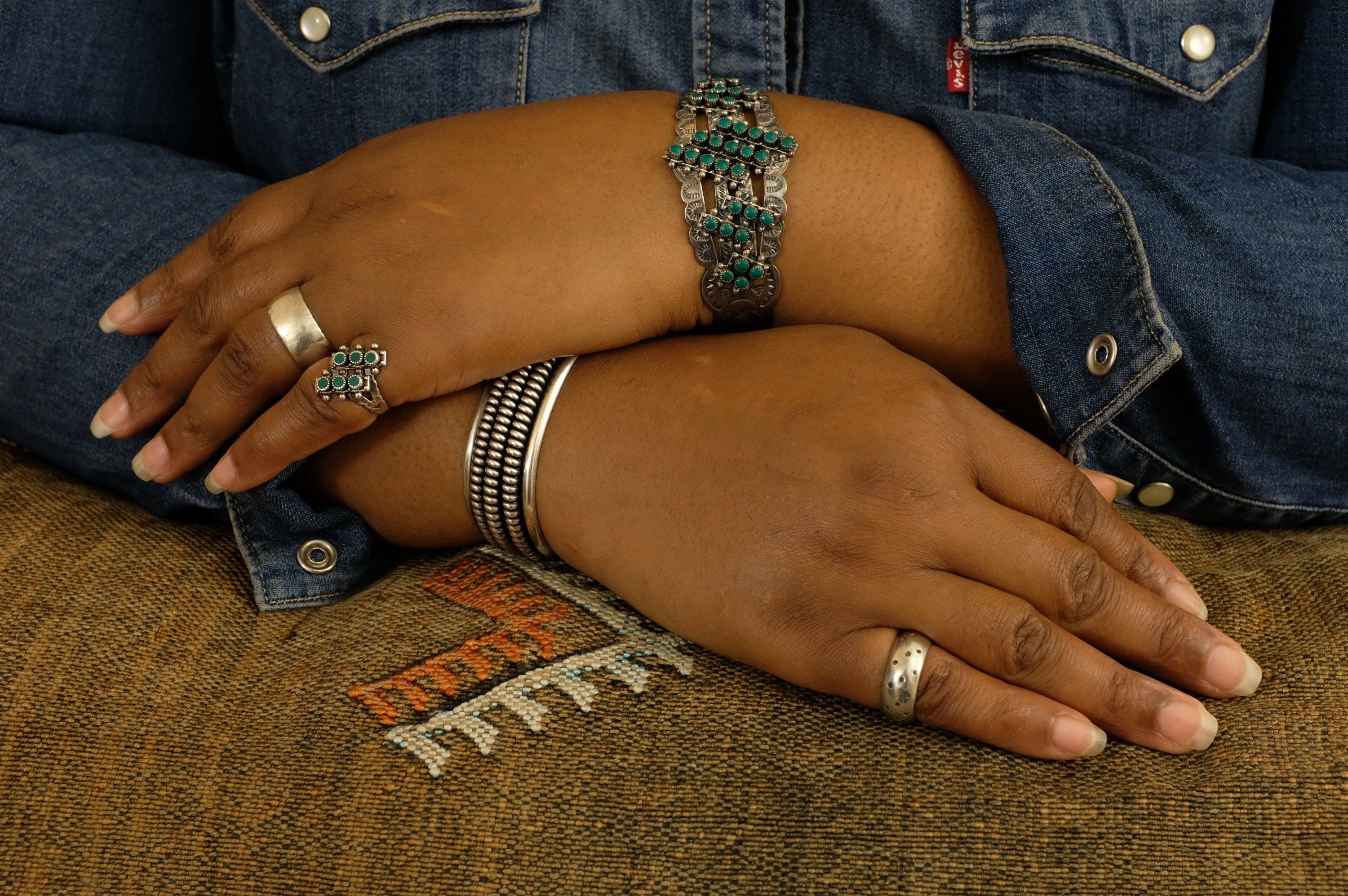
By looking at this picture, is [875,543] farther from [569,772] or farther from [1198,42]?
[1198,42]

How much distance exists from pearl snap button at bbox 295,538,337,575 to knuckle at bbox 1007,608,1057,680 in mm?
514

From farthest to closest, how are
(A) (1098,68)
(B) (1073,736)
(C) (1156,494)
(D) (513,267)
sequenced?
(A) (1098,68) → (C) (1156,494) → (D) (513,267) → (B) (1073,736)

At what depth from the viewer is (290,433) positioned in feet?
2.27

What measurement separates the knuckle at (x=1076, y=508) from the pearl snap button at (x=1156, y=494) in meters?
0.16

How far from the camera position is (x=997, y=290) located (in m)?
0.76

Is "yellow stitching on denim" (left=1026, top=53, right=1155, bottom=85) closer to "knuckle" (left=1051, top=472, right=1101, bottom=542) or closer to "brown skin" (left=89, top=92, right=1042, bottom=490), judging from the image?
"brown skin" (left=89, top=92, right=1042, bottom=490)

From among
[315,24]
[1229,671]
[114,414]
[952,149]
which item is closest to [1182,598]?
[1229,671]

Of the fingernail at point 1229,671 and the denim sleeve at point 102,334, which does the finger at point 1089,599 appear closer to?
the fingernail at point 1229,671

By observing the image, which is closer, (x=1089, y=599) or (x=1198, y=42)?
(x=1089, y=599)

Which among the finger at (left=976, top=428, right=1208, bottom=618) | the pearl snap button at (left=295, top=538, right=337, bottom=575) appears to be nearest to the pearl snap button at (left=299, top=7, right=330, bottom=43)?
the pearl snap button at (left=295, top=538, right=337, bottom=575)

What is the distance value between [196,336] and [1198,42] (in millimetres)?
896

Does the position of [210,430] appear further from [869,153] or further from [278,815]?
[869,153]

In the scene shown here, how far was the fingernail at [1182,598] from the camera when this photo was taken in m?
0.66

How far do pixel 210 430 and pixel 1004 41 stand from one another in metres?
0.77
